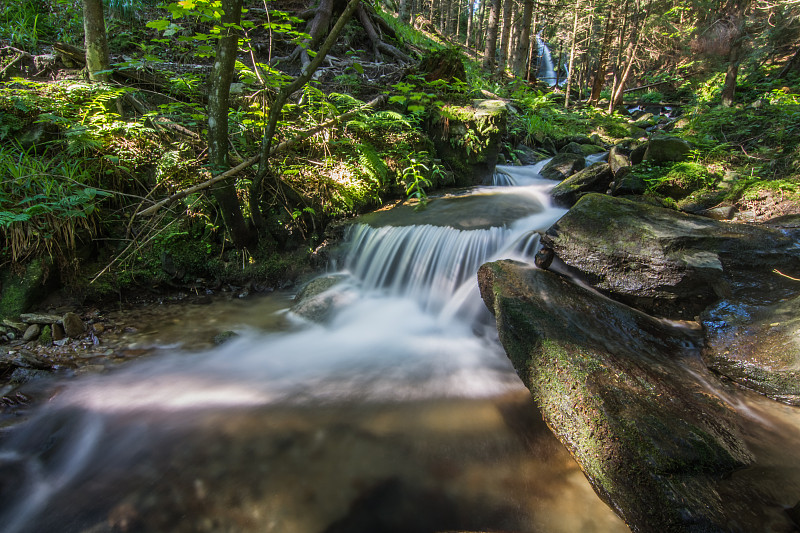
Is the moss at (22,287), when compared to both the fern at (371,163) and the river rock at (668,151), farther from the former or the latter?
the river rock at (668,151)

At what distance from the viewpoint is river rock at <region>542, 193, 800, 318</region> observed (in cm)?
335

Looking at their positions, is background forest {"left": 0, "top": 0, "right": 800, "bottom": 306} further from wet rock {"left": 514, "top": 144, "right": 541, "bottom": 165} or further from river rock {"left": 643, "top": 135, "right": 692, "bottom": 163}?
wet rock {"left": 514, "top": 144, "right": 541, "bottom": 165}

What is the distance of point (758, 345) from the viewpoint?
9.32 feet

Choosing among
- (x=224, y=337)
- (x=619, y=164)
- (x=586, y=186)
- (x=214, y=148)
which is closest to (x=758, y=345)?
(x=586, y=186)

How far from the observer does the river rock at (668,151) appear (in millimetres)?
6230

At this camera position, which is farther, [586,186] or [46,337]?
[586,186]

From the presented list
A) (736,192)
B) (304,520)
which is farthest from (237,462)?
(736,192)

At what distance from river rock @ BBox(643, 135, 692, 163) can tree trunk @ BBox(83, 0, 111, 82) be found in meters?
8.47

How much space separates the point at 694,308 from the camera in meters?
3.39

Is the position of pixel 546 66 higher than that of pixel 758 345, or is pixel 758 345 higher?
pixel 546 66

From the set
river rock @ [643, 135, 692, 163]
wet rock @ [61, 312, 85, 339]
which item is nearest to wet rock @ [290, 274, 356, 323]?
wet rock @ [61, 312, 85, 339]

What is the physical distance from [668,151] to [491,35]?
7.78 metres

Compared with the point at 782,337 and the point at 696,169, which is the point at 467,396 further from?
the point at 696,169

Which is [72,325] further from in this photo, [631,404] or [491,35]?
[491,35]
